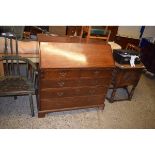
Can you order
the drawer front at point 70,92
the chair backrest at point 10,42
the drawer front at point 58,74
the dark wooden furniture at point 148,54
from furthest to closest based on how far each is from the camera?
1. the dark wooden furniture at point 148,54
2. the chair backrest at point 10,42
3. the drawer front at point 70,92
4. the drawer front at point 58,74

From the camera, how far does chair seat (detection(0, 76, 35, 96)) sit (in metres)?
2.07

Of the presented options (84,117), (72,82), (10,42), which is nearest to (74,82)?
(72,82)

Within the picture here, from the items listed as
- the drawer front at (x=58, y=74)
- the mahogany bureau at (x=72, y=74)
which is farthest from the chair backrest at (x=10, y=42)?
the drawer front at (x=58, y=74)

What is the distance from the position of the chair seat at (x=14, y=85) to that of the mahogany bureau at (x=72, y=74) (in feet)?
0.56

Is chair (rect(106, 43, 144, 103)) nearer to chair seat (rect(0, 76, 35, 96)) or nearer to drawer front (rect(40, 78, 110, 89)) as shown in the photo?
drawer front (rect(40, 78, 110, 89))

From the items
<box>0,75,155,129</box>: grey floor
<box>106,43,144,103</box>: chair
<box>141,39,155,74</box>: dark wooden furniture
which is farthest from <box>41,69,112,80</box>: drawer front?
<box>141,39,155,74</box>: dark wooden furniture

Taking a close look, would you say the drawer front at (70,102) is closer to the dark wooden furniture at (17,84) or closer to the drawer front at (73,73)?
the dark wooden furniture at (17,84)

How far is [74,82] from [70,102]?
0.31m

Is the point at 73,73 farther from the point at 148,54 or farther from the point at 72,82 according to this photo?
the point at 148,54

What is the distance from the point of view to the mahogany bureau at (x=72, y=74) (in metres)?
2.04

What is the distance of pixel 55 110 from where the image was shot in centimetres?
236
